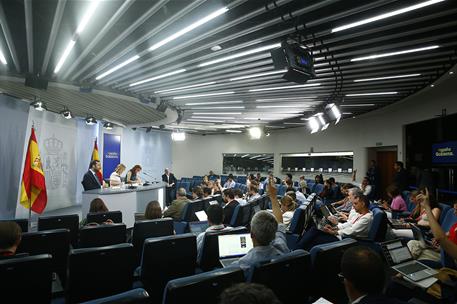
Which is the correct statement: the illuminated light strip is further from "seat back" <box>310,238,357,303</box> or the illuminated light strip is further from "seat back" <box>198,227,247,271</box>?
"seat back" <box>310,238,357,303</box>

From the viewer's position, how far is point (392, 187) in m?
6.20

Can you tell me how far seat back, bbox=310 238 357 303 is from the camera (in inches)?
85.8

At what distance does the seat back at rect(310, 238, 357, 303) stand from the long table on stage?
526cm

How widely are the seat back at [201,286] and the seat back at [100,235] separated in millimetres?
2018

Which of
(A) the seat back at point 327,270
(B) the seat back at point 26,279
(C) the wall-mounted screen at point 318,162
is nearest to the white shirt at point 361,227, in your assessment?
(A) the seat back at point 327,270

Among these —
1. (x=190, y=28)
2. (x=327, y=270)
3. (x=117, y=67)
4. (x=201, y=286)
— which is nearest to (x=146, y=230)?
(x=201, y=286)

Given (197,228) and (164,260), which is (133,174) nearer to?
(197,228)

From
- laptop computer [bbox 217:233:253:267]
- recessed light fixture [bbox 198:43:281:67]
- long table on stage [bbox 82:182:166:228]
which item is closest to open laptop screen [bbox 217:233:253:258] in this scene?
laptop computer [bbox 217:233:253:267]

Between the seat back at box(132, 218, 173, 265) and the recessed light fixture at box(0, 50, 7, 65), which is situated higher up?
the recessed light fixture at box(0, 50, 7, 65)

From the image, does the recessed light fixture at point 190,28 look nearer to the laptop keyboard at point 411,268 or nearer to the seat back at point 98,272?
the seat back at point 98,272

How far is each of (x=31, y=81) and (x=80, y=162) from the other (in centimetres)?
522

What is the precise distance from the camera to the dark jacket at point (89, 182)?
266 inches

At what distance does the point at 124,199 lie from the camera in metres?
6.99

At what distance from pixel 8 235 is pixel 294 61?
3454 mm
